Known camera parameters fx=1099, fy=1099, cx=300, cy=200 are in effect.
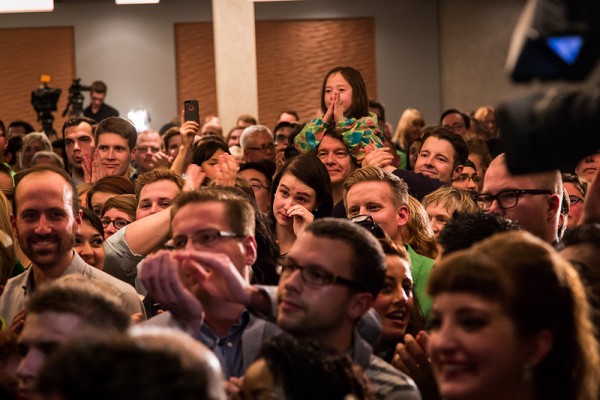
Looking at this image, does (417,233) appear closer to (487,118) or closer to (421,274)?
(421,274)

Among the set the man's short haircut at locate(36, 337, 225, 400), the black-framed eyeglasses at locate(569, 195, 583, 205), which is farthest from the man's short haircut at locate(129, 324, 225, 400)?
the black-framed eyeglasses at locate(569, 195, 583, 205)

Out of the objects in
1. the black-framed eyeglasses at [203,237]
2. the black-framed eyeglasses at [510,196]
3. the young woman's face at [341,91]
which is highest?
the young woman's face at [341,91]

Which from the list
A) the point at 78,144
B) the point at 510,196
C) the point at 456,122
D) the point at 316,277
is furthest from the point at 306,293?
the point at 456,122

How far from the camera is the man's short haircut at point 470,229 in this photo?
11.3 ft

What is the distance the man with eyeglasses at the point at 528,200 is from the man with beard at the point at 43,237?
139 cm

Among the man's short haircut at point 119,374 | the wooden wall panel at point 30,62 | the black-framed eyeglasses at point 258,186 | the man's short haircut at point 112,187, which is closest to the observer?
the man's short haircut at point 119,374

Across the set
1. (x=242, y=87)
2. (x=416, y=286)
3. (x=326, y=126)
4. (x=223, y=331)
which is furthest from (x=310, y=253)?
(x=242, y=87)

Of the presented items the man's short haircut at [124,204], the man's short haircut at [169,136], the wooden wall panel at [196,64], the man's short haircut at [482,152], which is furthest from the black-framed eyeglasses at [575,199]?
the wooden wall panel at [196,64]

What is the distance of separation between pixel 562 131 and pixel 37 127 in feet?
48.6

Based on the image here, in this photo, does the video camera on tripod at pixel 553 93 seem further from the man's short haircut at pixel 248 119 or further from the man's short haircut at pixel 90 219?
the man's short haircut at pixel 248 119

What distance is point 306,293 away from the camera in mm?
3049

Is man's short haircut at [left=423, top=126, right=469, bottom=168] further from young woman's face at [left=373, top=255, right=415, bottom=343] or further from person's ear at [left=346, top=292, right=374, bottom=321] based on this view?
person's ear at [left=346, top=292, right=374, bottom=321]

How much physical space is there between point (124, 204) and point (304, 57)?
1180 cm

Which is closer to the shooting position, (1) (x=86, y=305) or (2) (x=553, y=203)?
(1) (x=86, y=305)
